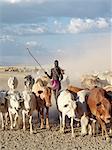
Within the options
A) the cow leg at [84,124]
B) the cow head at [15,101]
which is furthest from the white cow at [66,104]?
the cow head at [15,101]

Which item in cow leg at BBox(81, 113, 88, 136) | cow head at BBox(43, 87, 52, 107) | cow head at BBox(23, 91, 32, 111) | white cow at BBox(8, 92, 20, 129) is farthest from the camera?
cow head at BBox(43, 87, 52, 107)

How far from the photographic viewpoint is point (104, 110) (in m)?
15.5

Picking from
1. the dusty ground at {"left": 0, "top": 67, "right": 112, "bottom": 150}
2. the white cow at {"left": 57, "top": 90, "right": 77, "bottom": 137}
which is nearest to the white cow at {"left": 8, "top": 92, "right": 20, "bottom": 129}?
the dusty ground at {"left": 0, "top": 67, "right": 112, "bottom": 150}

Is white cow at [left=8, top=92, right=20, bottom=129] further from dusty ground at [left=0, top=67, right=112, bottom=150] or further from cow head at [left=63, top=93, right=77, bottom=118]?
cow head at [left=63, top=93, right=77, bottom=118]

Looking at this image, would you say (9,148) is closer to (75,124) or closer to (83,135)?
(83,135)

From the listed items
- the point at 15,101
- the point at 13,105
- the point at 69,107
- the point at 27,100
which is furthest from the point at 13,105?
the point at 69,107

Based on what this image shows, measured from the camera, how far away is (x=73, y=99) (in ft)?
53.4

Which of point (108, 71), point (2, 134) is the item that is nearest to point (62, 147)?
point (2, 134)

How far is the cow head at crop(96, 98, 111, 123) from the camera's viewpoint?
604 inches

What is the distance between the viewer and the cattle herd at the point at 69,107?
15.7m

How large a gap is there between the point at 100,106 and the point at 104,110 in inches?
10.0

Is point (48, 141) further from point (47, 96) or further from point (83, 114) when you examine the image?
point (47, 96)

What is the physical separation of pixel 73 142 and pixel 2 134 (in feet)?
9.19

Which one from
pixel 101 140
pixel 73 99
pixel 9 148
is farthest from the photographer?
pixel 73 99
